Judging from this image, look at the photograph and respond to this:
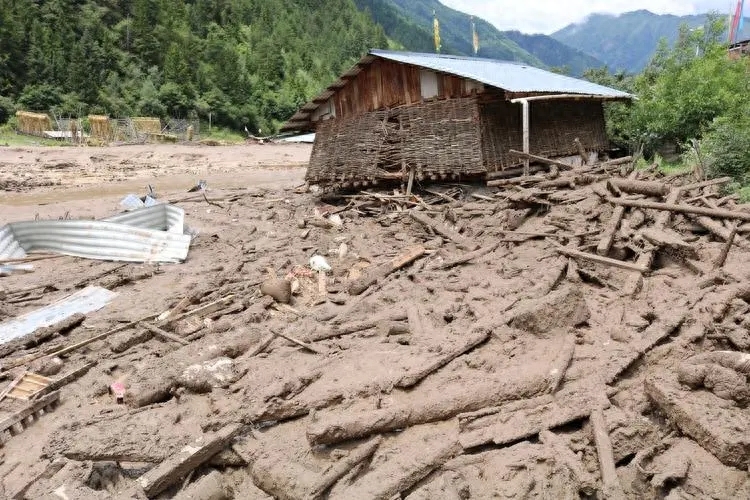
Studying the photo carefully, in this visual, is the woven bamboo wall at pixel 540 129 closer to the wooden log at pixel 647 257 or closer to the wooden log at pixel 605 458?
the wooden log at pixel 647 257

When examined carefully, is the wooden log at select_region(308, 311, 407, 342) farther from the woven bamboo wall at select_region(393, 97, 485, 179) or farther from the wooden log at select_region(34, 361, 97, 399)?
the woven bamboo wall at select_region(393, 97, 485, 179)

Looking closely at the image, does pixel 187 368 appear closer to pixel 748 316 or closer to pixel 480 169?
pixel 748 316

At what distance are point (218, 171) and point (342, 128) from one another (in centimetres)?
1586

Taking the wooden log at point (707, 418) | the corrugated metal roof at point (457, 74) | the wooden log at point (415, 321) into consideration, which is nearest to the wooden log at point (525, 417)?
the wooden log at point (707, 418)

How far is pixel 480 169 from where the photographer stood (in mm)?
12438

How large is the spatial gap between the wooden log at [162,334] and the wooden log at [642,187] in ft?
25.7

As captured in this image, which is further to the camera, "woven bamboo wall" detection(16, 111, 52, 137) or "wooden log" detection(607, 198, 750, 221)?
"woven bamboo wall" detection(16, 111, 52, 137)

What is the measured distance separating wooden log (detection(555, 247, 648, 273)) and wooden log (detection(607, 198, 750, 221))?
5.18 ft

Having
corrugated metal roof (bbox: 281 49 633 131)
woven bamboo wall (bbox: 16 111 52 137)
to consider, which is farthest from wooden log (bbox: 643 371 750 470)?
woven bamboo wall (bbox: 16 111 52 137)

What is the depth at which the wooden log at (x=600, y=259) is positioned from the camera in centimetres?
614

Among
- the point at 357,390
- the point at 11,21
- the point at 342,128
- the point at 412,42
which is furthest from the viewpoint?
the point at 412,42

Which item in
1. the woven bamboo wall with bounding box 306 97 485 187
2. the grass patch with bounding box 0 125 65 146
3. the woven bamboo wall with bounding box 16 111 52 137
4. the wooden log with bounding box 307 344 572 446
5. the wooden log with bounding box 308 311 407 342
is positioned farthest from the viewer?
the woven bamboo wall with bounding box 16 111 52 137

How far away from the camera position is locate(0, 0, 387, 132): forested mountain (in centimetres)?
4712

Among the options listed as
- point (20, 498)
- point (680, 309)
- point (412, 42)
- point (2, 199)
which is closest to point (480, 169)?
point (680, 309)
